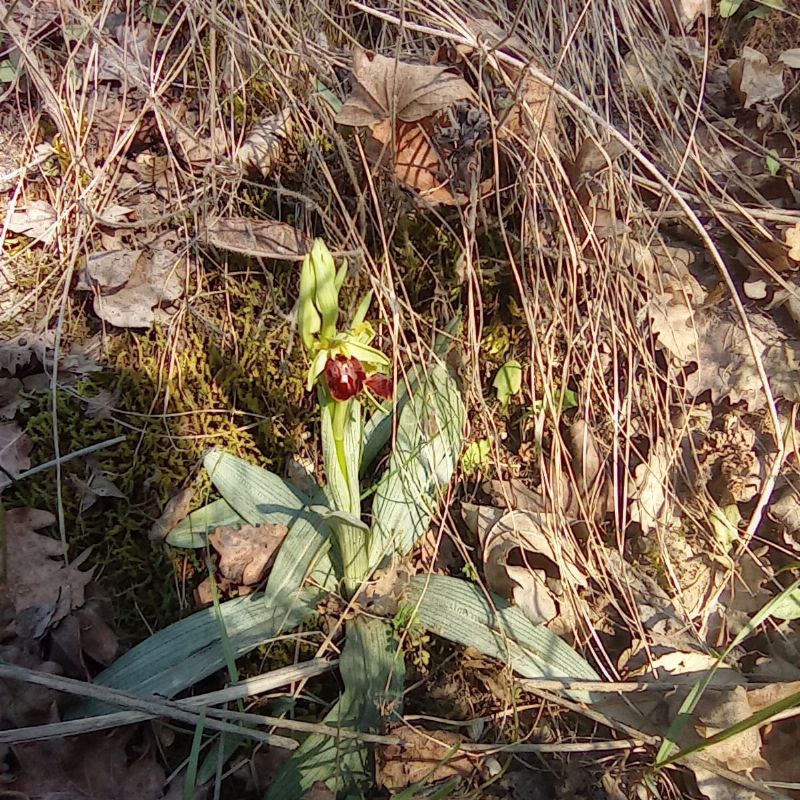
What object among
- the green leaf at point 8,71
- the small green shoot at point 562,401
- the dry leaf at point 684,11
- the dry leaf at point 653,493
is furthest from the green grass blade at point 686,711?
the green leaf at point 8,71

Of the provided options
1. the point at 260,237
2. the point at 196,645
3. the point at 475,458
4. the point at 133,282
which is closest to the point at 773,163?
the point at 475,458

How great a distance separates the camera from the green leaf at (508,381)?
1.88 m

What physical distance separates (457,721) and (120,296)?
4.67ft

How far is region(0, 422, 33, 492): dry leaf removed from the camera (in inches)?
66.6

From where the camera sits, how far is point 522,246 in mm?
1852

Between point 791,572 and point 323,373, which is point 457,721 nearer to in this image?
point 323,373

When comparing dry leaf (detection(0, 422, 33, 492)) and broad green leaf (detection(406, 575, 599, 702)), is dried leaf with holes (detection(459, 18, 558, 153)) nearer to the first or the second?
broad green leaf (detection(406, 575, 599, 702))

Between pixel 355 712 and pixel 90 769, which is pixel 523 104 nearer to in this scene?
pixel 355 712

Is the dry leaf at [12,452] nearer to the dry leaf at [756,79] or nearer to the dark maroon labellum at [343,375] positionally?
the dark maroon labellum at [343,375]

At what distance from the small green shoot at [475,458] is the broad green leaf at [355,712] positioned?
470 mm

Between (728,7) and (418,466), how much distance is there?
2036mm

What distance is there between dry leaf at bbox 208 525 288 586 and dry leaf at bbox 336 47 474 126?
108 cm

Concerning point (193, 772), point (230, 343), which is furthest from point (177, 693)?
point (230, 343)

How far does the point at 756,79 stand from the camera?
227 cm
